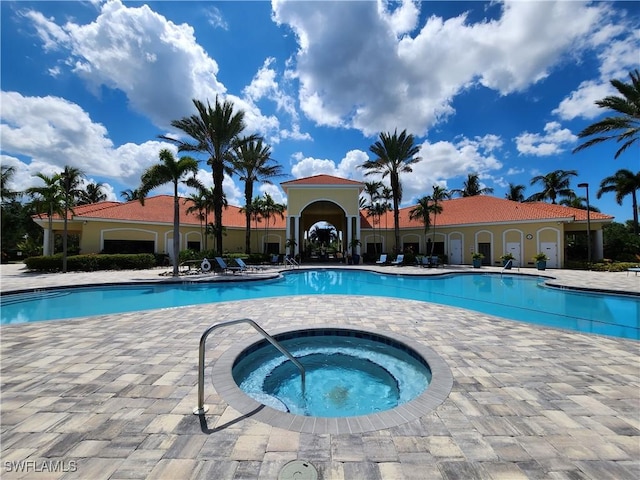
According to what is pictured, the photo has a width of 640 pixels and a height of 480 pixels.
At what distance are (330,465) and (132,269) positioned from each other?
74.0 feet

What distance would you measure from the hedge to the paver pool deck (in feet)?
53.2

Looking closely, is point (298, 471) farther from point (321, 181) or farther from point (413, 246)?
A: point (413, 246)

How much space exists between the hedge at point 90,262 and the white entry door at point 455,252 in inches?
1058

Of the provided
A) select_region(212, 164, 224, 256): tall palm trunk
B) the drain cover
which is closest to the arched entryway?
select_region(212, 164, 224, 256): tall palm trunk

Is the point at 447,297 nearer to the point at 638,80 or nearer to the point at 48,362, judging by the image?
the point at 48,362

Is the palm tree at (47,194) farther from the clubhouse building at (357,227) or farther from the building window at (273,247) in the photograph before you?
the building window at (273,247)

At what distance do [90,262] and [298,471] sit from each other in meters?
22.3

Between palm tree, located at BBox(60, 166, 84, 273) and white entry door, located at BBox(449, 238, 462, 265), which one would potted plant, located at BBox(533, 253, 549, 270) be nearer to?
white entry door, located at BBox(449, 238, 462, 265)

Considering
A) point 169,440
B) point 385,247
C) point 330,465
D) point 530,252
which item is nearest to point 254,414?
point 169,440

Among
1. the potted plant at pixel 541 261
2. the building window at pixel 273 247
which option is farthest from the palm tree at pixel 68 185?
the potted plant at pixel 541 261

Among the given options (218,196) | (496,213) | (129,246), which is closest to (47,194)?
(129,246)

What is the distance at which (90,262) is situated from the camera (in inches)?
722

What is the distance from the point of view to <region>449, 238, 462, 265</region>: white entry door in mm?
26578

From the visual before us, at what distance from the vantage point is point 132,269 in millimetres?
20031
